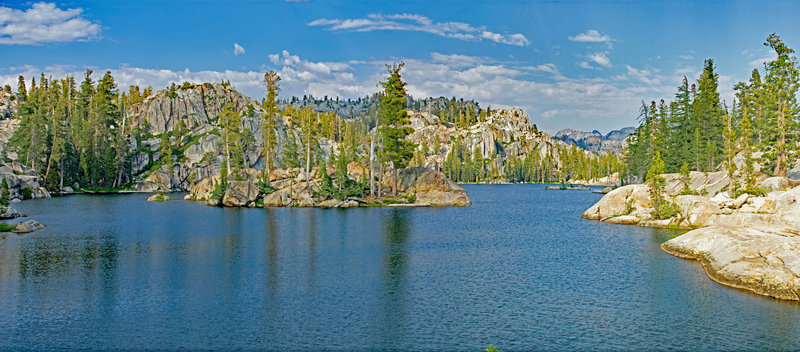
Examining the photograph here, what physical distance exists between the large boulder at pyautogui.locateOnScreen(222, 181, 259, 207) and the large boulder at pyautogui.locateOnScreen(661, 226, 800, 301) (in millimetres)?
74313

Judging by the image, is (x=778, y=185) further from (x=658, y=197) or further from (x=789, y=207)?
(x=789, y=207)

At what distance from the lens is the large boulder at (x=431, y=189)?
3873 inches

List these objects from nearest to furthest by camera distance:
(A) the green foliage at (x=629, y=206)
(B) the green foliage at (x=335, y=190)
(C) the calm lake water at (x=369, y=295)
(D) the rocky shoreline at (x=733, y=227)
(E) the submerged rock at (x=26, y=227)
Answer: (C) the calm lake water at (x=369, y=295)
(D) the rocky shoreline at (x=733, y=227)
(E) the submerged rock at (x=26, y=227)
(A) the green foliage at (x=629, y=206)
(B) the green foliage at (x=335, y=190)

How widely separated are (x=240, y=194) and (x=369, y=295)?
2741 inches

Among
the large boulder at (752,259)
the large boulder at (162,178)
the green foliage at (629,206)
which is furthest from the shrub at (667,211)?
the large boulder at (162,178)

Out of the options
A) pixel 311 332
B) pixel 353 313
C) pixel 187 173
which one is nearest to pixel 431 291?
pixel 353 313

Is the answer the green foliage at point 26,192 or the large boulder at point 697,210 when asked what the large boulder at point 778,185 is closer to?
the large boulder at point 697,210

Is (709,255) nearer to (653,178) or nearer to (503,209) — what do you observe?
(653,178)

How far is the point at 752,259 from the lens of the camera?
34.2 m

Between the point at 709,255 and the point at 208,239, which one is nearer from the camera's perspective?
the point at 709,255

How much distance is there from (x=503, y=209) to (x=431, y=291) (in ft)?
212

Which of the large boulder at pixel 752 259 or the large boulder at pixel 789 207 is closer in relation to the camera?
the large boulder at pixel 752 259

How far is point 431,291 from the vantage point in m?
32.4

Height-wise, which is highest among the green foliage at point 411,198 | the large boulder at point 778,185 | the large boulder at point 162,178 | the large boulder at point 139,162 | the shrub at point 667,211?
the large boulder at point 139,162
